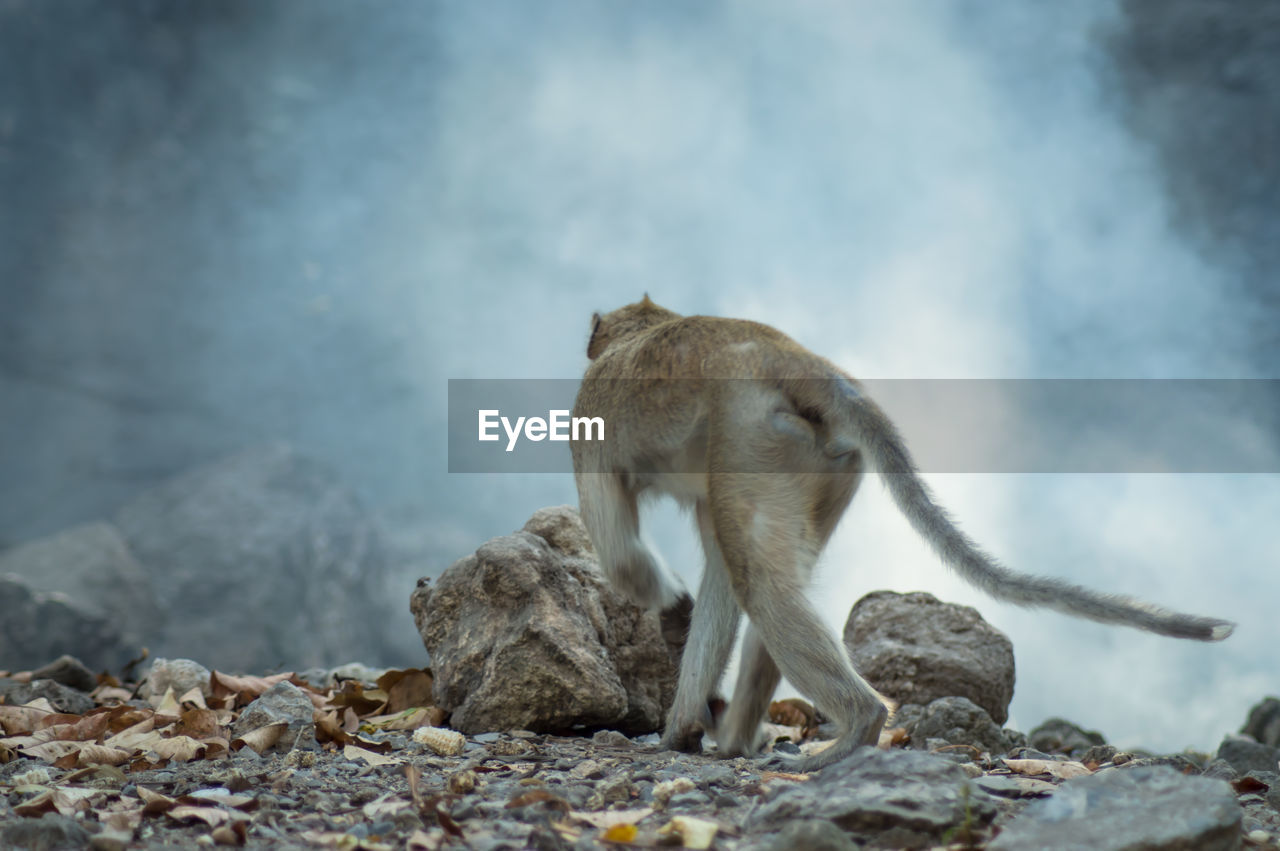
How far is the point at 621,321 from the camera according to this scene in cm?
536

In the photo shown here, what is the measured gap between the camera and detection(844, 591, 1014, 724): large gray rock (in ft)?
20.7

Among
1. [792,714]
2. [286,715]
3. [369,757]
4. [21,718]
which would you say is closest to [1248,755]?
[792,714]

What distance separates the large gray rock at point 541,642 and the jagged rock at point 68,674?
3049mm

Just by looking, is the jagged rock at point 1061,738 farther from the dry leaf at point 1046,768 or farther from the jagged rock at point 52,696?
the jagged rock at point 52,696

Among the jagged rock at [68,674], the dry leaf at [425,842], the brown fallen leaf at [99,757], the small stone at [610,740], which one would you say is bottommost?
the dry leaf at [425,842]

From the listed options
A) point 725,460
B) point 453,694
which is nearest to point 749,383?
point 725,460

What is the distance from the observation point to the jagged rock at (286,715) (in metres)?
4.60

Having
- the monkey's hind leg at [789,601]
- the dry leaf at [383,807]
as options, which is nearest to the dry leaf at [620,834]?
the dry leaf at [383,807]

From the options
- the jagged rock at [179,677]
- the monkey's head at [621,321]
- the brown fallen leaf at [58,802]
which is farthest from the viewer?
the jagged rock at [179,677]

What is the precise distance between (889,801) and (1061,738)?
518 centimetres

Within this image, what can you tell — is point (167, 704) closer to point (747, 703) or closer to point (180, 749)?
point (180, 749)

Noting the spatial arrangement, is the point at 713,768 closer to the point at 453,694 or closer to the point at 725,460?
the point at 725,460

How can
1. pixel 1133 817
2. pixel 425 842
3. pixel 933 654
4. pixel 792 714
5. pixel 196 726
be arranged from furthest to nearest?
pixel 792 714 → pixel 933 654 → pixel 196 726 → pixel 425 842 → pixel 1133 817

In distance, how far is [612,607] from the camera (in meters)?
5.70
